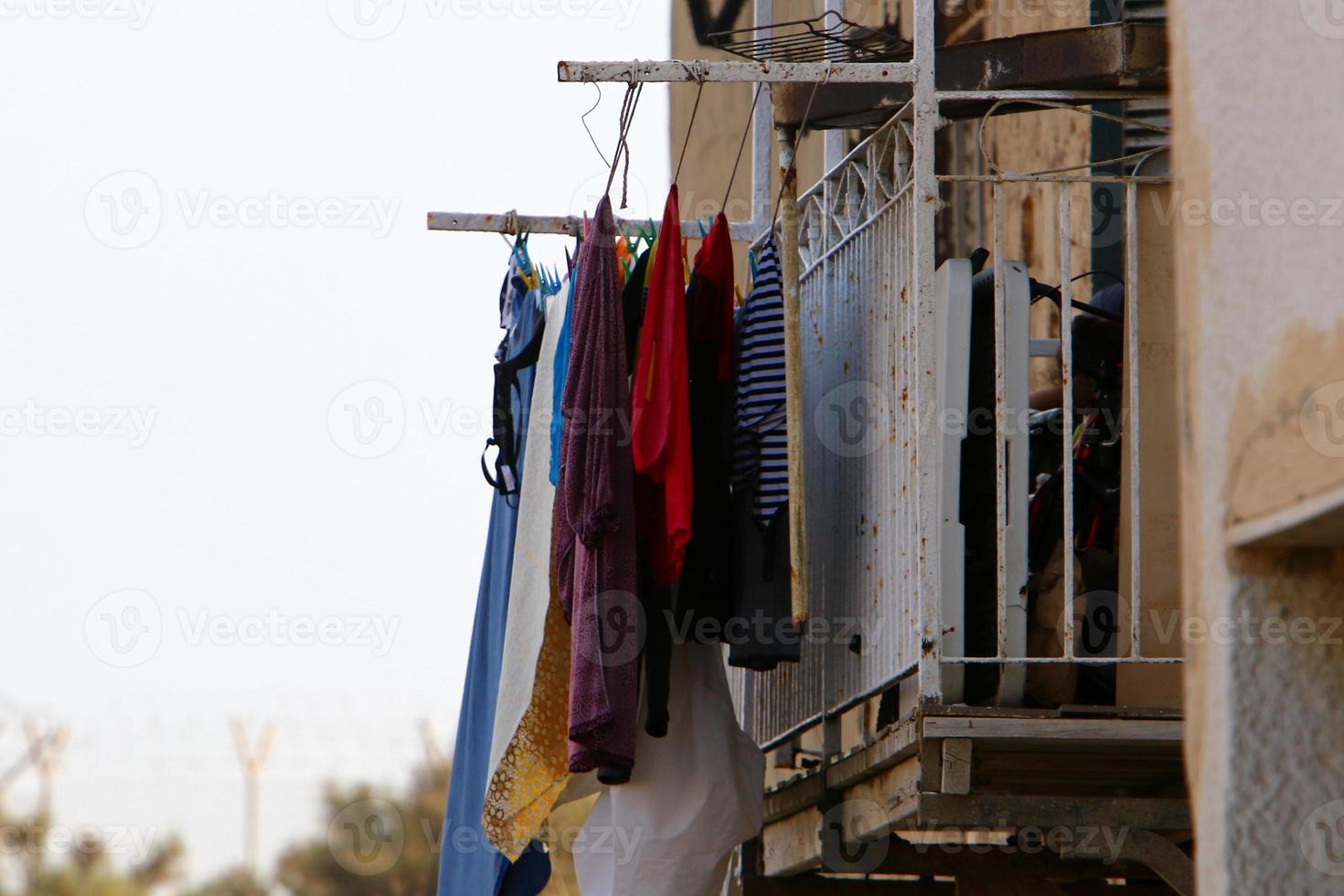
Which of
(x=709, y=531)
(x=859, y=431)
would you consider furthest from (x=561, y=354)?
(x=859, y=431)

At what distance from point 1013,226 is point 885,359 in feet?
13.8

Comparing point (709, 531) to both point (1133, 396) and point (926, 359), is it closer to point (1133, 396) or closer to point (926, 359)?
point (926, 359)

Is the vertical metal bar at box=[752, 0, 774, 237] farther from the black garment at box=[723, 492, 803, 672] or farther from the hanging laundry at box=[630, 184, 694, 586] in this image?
the black garment at box=[723, 492, 803, 672]

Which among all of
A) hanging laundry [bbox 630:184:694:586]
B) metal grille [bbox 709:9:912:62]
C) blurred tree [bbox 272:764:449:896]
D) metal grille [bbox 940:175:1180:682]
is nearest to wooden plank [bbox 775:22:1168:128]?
metal grille [bbox 709:9:912:62]

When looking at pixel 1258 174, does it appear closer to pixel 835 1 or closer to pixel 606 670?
pixel 606 670

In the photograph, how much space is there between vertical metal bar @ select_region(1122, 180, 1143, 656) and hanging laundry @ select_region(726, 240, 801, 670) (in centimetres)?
83

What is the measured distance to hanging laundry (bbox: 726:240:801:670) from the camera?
4531 mm

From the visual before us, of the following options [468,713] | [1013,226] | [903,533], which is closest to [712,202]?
[1013,226]

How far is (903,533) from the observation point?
171 inches

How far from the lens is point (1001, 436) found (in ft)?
13.5

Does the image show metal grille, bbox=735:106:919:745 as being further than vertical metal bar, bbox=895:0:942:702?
Yes

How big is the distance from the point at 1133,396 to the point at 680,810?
1533 mm

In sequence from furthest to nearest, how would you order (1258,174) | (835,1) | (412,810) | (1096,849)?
(412,810)
(835,1)
(1096,849)
(1258,174)

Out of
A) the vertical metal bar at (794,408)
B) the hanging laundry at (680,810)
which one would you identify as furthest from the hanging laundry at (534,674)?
the vertical metal bar at (794,408)
